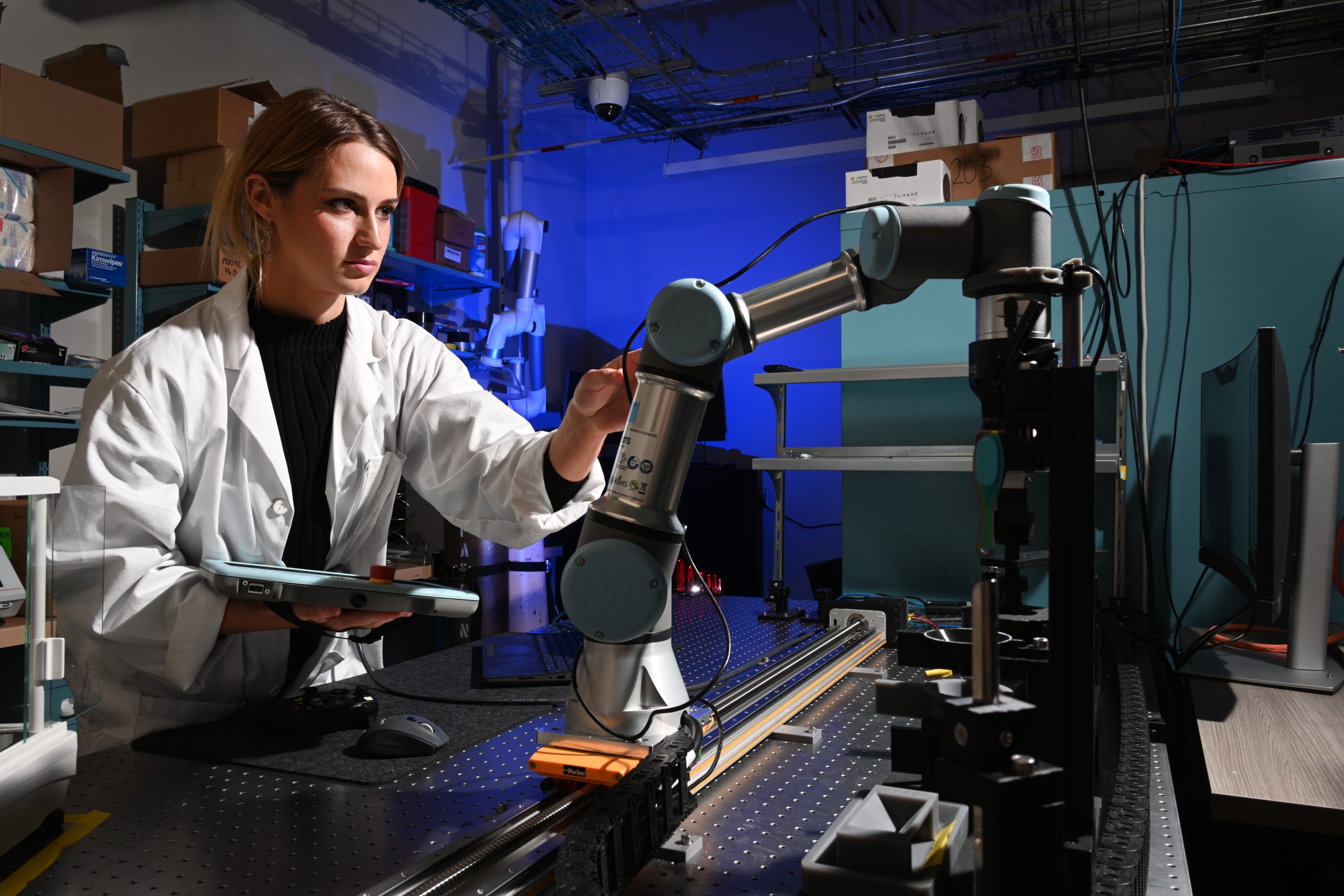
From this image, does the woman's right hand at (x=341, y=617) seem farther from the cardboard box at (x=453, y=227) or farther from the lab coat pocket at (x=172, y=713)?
the cardboard box at (x=453, y=227)

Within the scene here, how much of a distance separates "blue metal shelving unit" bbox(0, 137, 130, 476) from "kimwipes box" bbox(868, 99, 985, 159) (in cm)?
214

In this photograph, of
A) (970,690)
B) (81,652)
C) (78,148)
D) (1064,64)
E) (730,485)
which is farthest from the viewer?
(730,485)

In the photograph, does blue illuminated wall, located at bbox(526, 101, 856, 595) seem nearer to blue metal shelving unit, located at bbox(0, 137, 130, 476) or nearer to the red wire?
the red wire

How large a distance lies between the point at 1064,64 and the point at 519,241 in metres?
2.43

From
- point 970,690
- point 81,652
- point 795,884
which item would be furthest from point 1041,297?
point 81,652

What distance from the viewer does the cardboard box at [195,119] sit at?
2.51 meters

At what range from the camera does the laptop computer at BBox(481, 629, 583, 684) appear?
1.12 meters

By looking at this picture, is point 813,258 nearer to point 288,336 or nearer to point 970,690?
point 288,336

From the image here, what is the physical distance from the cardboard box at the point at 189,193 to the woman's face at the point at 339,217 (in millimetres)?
1695

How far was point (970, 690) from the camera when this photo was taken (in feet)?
1.52

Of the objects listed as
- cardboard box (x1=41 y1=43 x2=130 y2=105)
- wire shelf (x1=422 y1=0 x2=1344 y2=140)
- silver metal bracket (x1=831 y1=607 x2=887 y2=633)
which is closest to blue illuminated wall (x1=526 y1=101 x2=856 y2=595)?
wire shelf (x1=422 y1=0 x2=1344 y2=140)

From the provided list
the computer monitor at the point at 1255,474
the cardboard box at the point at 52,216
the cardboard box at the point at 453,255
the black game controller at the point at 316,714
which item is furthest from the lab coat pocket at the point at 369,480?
the cardboard box at the point at 453,255

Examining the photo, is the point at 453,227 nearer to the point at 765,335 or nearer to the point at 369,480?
the point at 369,480

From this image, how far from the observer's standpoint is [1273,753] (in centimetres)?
112
